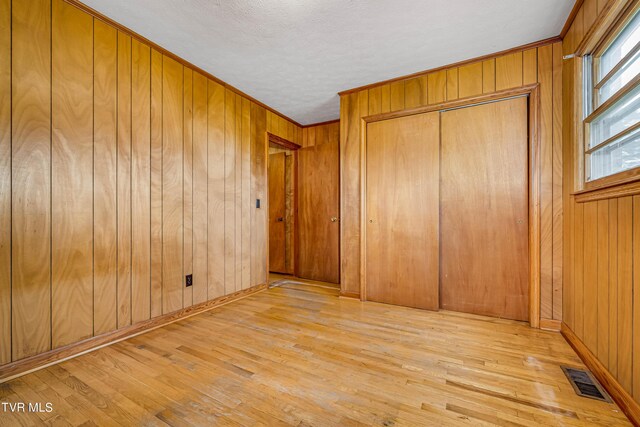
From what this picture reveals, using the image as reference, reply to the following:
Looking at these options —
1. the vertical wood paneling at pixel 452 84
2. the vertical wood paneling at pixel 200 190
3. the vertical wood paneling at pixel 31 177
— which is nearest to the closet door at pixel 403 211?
the vertical wood paneling at pixel 452 84

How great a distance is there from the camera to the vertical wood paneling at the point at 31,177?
1.57 metres

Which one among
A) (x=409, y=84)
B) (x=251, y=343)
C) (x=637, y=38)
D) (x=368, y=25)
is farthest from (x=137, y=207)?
(x=637, y=38)

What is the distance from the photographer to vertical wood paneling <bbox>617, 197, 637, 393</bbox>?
4.16ft

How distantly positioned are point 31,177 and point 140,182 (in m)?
0.62

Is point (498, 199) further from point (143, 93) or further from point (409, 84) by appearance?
point (143, 93)

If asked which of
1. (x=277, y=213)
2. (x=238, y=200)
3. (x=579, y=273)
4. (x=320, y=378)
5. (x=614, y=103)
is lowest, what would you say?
A: (x=320, y=378)

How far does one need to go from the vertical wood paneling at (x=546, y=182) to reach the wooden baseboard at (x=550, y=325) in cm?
3

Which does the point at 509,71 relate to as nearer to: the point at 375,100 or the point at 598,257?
the point at 375,100

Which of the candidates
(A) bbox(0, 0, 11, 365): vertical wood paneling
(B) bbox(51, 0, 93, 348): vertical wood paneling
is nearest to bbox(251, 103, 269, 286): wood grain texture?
(B) bbox(51, 0, 93, 348): vertical wood paneling

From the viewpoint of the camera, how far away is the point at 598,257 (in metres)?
1.60

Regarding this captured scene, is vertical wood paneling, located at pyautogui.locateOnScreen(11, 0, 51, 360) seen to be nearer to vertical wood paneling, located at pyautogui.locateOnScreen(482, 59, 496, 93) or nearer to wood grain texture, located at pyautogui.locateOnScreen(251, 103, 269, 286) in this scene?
wood grain texture, located at pyautogui.locateOnScreen(251, 103, 269, 286)

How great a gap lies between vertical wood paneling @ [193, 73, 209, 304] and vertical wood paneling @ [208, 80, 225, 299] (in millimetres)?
62

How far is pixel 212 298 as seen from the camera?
2787mm

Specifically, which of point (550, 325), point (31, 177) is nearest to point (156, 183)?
point (31, 177)
